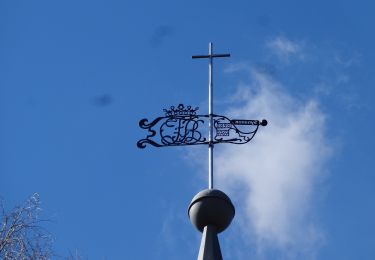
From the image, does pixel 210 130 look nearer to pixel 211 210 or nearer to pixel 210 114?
pixel 210 114

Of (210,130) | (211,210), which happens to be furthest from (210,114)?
(211,210)

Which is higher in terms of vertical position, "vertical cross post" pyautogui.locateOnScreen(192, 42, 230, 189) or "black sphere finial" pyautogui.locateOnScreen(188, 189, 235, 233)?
"vertical cross post" pyautogui.locateOnScreen(192, 42, 230, 189)

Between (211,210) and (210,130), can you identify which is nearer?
(211,210)

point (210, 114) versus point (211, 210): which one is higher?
point (210, 114)

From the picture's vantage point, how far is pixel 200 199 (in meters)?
9.78

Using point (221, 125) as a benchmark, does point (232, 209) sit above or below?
below

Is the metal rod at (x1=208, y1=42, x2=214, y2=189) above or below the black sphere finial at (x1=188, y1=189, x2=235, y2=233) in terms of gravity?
above

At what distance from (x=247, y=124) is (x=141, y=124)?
153cm

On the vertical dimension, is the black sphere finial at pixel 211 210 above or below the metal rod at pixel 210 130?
below

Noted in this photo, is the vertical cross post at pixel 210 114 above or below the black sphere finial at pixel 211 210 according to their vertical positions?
above

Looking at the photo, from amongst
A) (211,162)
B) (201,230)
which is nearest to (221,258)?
(201,230)

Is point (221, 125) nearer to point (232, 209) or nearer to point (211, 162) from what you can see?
point (211, 162)

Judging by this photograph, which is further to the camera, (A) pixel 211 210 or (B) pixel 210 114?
(B) pixel 210 114

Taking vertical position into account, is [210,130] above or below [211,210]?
above
